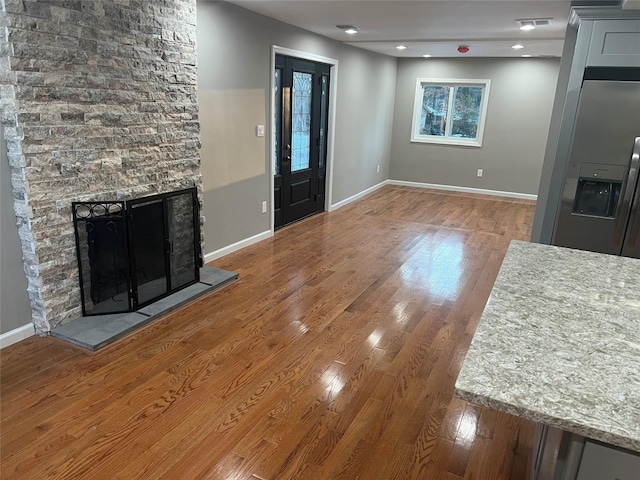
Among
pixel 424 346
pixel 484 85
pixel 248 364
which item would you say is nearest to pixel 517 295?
pixel 424 346

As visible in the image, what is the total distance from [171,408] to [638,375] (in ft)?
6.62

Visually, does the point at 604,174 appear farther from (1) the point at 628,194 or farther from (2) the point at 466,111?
(2) the point at 466,111

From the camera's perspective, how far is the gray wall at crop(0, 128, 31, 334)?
2.65m

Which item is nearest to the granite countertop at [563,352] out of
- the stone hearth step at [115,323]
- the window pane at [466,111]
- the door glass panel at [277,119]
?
the stone hearth step at [115,323]

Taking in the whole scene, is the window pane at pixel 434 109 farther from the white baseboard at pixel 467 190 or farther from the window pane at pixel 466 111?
the white baseboard at pixel 467 190

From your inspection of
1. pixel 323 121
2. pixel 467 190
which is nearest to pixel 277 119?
pixel 323 121

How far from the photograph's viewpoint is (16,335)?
2.83 meters

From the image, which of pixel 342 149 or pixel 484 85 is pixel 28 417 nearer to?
pixel 342 149

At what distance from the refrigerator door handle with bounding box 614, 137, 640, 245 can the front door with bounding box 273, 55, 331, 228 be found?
11.3 ft

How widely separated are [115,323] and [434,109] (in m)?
7.05

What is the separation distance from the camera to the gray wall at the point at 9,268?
8.68ft

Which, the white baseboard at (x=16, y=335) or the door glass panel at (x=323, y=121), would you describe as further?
the door glass panel at (x=323, y=121)

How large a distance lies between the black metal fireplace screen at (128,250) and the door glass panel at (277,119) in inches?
Answer: 71.2

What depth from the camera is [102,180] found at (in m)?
3.08
